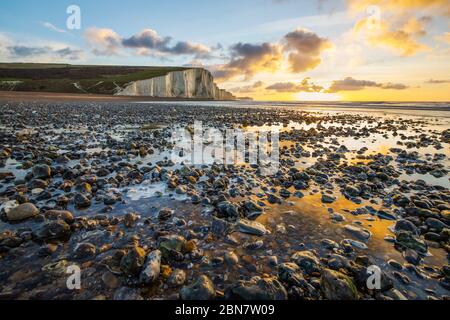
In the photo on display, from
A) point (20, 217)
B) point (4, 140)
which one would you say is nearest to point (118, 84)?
point (4, 140)

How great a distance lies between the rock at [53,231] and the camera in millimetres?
3758

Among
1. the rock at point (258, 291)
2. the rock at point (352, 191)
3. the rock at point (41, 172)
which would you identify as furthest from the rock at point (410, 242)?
the rock at point (41, 172)

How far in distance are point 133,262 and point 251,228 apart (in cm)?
204

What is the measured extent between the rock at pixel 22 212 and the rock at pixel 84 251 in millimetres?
1638

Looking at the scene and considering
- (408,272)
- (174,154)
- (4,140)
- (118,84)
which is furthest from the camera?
(118,84)

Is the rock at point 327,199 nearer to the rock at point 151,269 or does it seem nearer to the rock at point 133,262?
the rock at point 151,269

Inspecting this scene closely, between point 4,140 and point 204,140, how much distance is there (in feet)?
30.2

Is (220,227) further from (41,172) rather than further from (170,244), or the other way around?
(41,172)

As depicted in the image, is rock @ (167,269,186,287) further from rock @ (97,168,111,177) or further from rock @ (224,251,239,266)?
rock @ (97,168,111,177)

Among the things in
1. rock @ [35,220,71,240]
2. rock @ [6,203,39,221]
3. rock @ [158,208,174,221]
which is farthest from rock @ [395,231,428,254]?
rock @ [6,203,39,221]

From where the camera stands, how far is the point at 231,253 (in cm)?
356

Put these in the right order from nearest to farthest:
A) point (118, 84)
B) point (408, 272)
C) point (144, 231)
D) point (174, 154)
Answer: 1. point (408, 272)
2. point (144, 231)
3. point (174, 154)
4. point (118, 84)

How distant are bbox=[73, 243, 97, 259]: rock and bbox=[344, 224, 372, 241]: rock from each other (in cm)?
428
